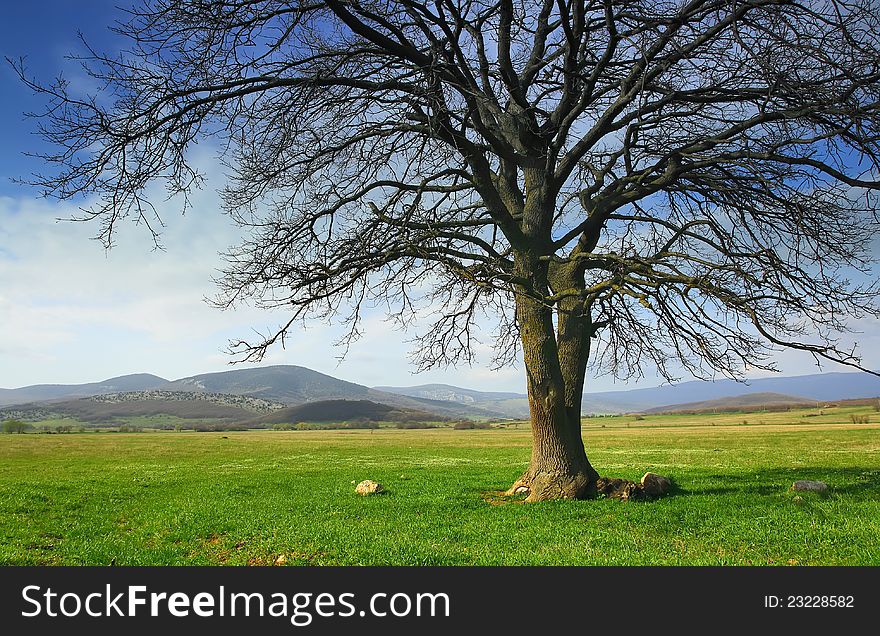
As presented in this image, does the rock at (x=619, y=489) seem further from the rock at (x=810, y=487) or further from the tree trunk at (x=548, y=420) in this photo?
the rock at (x=810, y=487)

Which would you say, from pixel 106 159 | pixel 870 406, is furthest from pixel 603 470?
pixel 870 406

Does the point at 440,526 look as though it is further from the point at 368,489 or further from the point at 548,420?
the point at 368,489

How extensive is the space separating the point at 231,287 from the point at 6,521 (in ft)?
21.7

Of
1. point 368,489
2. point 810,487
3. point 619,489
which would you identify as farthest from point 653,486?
point 368,489

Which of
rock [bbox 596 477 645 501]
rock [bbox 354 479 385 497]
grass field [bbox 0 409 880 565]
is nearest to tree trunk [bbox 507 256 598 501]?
rock [bbox 596 477 645 501]

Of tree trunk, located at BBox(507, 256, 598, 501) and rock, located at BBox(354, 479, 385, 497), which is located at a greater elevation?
tree trunk, located at BBox(507, 256, 598, 501)

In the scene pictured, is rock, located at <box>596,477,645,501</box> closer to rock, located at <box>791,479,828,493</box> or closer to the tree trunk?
the tree trunk

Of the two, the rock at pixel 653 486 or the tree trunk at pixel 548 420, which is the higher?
the tree trunk at pixel 548 420

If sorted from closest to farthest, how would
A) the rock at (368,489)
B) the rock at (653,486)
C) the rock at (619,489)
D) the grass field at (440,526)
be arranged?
the grass field at (440,526)
the rock at (619,489)
the rock at (653,486)
the rock at (368,489)

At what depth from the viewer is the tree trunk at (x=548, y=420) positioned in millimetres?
12977

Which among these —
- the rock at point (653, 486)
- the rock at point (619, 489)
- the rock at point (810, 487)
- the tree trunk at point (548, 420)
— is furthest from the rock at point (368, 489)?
the rock at point (810, 487)

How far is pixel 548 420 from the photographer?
13.1m

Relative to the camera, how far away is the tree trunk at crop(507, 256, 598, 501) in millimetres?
12977
